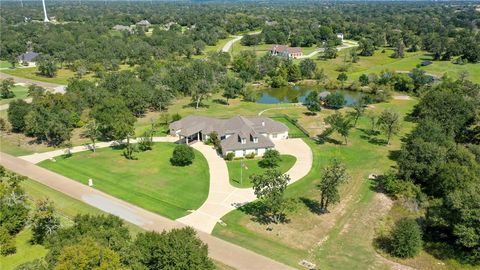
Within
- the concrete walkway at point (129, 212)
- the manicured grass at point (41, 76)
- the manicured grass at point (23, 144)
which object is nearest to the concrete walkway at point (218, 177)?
the concrete walkway at point (129, 212)

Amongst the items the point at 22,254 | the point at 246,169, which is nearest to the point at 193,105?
the point at 246,169

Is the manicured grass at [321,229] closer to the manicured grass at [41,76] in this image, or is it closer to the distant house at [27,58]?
the manicured grass at [41,76]

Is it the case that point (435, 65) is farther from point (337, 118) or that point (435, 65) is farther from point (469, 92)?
point (337, 118)

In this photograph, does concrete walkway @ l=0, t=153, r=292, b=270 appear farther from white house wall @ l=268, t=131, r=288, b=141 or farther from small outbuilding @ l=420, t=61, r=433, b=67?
small outbuilding @ l=420, t=61, r=433, b=67

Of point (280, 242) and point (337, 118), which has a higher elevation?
point (337, 118)

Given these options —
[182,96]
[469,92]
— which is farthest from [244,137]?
[469,92]

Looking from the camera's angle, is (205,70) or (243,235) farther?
(205,70)
